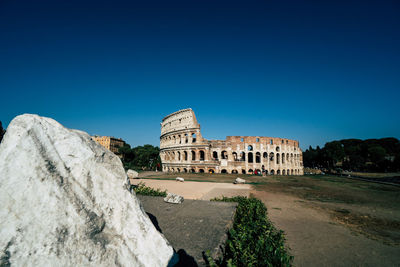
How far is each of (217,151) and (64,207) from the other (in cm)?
2809

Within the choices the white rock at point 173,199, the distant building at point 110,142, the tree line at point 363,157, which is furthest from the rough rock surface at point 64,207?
the distant building at point 110,142

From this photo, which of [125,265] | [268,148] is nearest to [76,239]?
[125,265]

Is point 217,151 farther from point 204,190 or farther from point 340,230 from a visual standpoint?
point 340,230

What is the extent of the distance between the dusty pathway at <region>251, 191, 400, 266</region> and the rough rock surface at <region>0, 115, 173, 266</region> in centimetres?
422

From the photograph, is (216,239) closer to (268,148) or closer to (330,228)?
(330,228)

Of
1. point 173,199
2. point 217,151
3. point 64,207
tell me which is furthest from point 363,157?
point 64,207

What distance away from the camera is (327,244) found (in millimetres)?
4883

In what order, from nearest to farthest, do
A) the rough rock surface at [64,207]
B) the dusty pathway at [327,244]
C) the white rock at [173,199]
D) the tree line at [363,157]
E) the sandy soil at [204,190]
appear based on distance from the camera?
the rough rock surface at [64,207], the dusty pathway at [327,244], the white rock at [173,199], the sandy soil at [204,190], the tree line at [363,157]

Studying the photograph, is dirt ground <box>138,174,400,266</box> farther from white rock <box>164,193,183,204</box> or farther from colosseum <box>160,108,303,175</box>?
colosseum <box>160,108,303,175</box>

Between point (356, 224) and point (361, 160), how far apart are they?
6074cm

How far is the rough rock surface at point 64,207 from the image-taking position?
1679mm

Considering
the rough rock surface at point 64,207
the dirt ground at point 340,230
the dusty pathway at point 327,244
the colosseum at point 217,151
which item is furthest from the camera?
the colosseum at point 217,151

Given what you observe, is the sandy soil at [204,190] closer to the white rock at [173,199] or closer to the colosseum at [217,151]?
the white rock at [173,199]

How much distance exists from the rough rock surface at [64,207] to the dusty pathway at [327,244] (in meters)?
4.22
